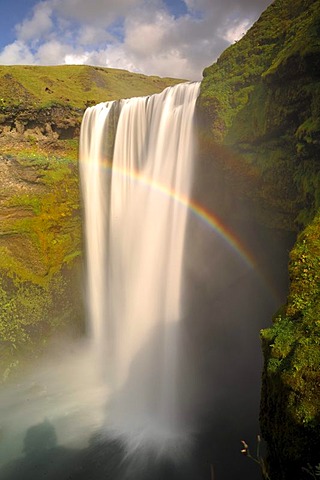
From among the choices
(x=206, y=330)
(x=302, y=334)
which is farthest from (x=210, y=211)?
(x=302, y=334)

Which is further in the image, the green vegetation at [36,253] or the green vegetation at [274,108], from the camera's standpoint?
the green vegetation at [36,253]

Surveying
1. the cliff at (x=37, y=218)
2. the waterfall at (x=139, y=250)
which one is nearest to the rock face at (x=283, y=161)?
the waterfall at (x=139, y=250)

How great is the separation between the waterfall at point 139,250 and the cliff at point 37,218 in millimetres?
965

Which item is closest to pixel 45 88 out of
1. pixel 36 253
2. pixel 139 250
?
pixel 36 253

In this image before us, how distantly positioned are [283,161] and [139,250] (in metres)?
8.30

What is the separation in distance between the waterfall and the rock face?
1.95 metres

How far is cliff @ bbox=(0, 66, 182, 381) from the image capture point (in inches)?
631

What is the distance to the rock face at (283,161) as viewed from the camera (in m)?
4.58

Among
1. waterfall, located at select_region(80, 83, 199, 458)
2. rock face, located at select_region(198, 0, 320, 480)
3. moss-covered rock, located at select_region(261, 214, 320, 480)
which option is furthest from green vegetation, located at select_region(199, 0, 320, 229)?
moss-covered rock, located at select_region(261, 214, 320, 480)

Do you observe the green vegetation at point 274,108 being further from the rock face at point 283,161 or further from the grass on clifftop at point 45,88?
the grass on clifftop at point 45,88

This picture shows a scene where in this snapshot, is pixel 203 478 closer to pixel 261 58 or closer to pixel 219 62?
pixel 261 58

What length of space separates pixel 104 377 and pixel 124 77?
1410 inches

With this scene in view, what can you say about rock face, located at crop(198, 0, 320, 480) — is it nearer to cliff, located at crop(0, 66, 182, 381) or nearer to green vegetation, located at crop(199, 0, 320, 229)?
green vegetation, located at crop(199, 0, 320, 229)

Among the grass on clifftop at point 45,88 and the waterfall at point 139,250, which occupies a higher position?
the grass on clifftop at point 45,88
